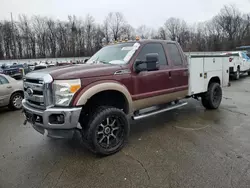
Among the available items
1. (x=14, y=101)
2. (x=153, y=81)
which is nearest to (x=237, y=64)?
(x=153, y=81)

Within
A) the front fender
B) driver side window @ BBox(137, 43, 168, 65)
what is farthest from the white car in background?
the front fender

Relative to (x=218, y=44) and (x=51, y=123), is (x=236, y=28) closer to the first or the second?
(x=218, y=44)

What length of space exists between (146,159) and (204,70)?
134 inches

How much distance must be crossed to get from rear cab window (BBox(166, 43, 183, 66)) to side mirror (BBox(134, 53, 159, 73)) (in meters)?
1.05

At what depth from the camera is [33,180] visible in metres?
3.01

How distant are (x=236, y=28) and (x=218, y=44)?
1942 centimetres

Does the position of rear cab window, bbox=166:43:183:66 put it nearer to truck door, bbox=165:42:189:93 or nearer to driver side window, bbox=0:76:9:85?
truck door, bbox=165:42:189:93

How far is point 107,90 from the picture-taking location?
3.72 m

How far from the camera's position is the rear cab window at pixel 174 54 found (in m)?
4.99

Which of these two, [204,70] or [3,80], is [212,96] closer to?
[204,70]

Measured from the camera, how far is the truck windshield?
426cm

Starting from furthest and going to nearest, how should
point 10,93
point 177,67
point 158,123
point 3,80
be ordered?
point 3,80, point 10,93, point 158,123, point 177,67

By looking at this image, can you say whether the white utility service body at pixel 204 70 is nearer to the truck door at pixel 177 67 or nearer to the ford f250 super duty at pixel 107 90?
the ford f250 super duty at pixel 107 90

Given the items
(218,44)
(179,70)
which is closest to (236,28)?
(218,44)
